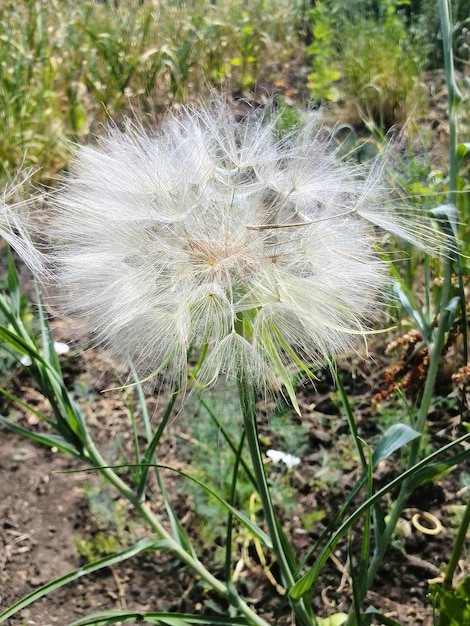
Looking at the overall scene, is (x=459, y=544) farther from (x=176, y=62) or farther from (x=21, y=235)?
(x=176, y=62)

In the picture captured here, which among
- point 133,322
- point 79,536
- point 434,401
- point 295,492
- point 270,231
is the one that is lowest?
point 79,536

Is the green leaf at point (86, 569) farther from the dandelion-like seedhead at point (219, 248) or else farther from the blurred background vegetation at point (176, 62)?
the blurred background vegetation at point (176, 62)

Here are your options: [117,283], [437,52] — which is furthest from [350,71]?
[117,283]

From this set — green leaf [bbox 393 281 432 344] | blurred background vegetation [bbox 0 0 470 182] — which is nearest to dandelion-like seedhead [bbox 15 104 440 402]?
green leaf [bbox 393 281 432 344]

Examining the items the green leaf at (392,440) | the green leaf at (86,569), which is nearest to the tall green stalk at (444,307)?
the green leaf at (392,440)

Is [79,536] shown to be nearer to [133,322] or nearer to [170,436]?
[170,436]

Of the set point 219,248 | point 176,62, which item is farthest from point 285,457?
point 176,62

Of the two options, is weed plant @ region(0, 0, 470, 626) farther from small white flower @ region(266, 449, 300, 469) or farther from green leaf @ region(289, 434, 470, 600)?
small white flower @ region(266, 449, 300, 469)
